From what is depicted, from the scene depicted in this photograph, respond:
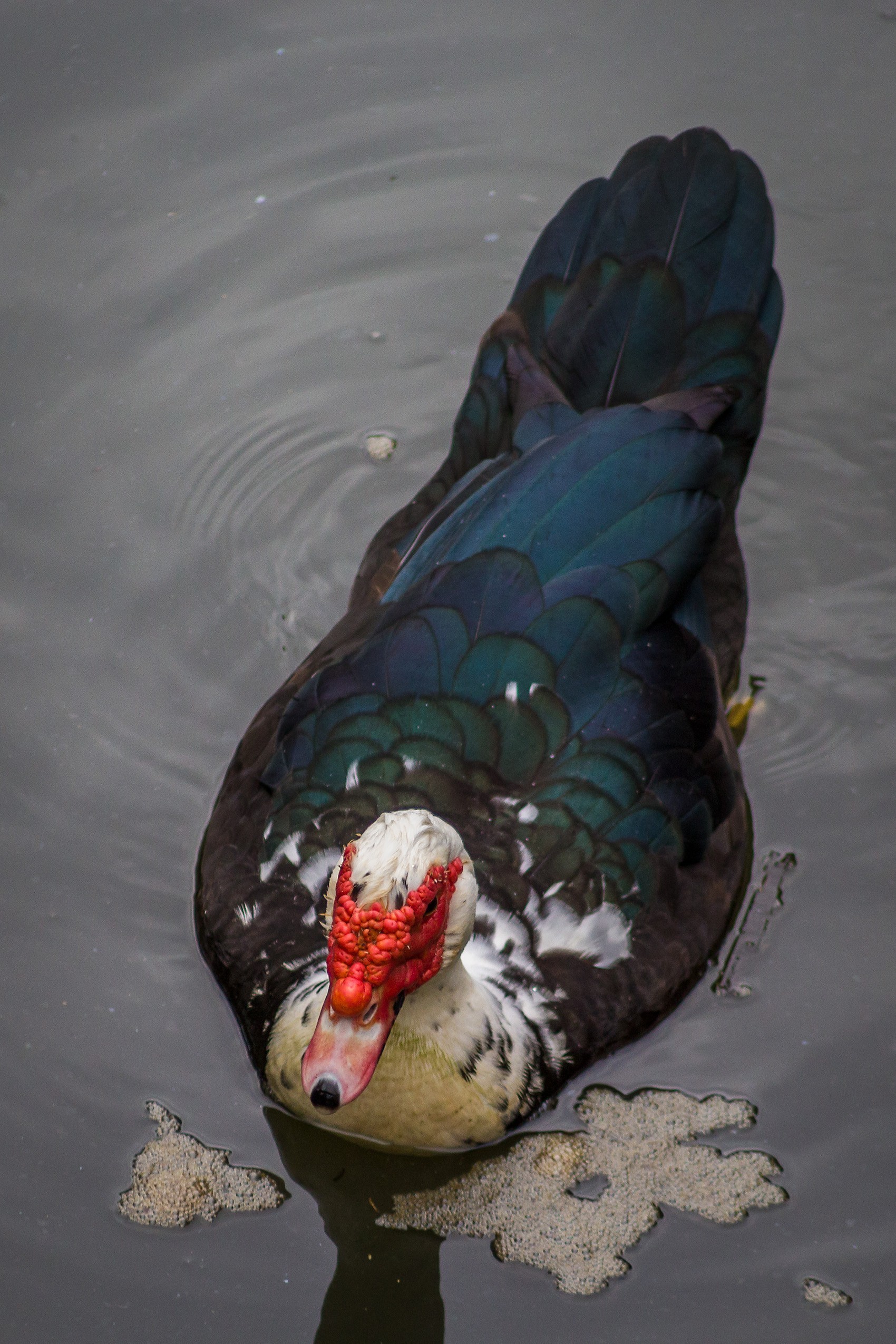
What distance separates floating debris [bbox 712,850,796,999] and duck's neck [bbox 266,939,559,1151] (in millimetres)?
667

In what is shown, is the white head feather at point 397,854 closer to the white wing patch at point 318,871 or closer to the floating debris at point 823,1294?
the white wing patch at point 318,871

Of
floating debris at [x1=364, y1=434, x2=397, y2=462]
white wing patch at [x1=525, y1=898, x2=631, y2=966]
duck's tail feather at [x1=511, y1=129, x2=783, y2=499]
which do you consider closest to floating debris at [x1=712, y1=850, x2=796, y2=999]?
white wing patch at [x1=525, y1=898, x2=631, y2=966]

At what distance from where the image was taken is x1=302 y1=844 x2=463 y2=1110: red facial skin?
3.21 metres

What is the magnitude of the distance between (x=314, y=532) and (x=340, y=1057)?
2481 mm

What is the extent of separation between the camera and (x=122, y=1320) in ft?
11.5

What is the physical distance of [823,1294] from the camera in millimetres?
3588

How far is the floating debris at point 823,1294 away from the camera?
3.58m

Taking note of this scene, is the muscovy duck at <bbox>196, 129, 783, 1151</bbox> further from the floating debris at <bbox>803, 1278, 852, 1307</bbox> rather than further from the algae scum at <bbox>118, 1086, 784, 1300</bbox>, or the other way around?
the floating debris at <bbox>803, 1278, 852, 1307</bbox>

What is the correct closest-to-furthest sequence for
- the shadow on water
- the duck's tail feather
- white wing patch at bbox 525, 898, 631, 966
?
the shadow on water
white wing patch at bbox 525, 898, 631, 966
the duck's tail feather

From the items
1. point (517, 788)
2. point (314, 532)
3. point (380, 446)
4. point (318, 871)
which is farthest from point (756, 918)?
point (380, 446)

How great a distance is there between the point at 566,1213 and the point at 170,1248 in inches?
36.5

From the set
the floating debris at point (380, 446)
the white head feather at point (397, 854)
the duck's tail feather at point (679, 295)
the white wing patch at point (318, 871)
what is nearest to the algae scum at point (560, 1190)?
the white wing patch at point (318, 871)

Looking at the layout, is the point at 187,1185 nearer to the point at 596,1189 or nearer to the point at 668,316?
the point at 596,1189

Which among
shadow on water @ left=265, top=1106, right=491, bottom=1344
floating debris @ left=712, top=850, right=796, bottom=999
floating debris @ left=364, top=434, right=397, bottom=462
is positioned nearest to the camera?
shadow on water @ left=265, top=1106, right=491, bottom=1344
